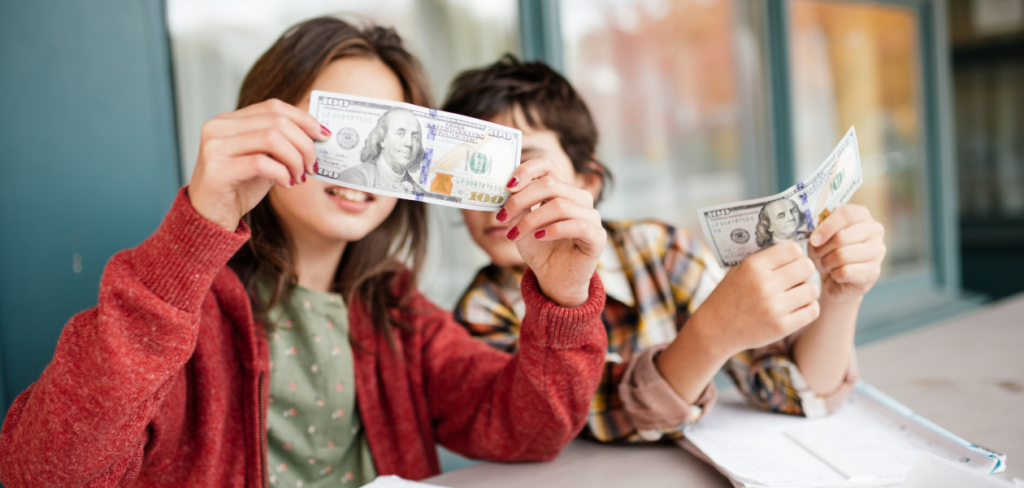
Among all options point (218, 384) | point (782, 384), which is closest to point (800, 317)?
point (782, 384)

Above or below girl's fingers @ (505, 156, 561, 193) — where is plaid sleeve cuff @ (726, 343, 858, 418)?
below

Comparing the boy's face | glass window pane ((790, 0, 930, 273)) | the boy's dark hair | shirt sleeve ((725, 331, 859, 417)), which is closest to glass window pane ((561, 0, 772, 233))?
glass window pane ((790, 0, 930, 273))

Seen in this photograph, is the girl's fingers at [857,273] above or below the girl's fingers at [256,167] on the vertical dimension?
below

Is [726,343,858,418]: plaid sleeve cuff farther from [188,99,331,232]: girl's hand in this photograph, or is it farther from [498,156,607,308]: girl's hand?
[188,99,331,232]: girl's hand

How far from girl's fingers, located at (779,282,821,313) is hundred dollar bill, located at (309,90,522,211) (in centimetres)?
45

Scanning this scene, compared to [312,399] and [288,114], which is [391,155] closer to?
[288,114]

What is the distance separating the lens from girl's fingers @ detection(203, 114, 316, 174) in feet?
2.30

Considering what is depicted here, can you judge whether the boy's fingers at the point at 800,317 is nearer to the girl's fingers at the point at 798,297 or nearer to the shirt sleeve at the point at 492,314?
the girl's fingers at the point at 798,297

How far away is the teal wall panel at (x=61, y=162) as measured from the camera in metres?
1.22

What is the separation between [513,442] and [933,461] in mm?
588

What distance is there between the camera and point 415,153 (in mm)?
822

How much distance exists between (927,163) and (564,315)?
4035mm

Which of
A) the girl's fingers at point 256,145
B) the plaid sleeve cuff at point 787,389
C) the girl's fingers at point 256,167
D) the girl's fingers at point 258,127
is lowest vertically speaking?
the plaid sleeve cuff at point 787,389

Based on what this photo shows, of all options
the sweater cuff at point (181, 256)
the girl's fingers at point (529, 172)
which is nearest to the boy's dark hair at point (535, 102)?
the girl's fingers at point (529, 172)
